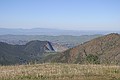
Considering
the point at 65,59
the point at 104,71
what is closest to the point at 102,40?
the point at 65,59

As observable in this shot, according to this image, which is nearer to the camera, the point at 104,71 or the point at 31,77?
the point at 31,77

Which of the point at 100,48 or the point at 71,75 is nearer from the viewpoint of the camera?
the point at 71,75

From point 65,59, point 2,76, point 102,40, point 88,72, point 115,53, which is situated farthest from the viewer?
point 102,40

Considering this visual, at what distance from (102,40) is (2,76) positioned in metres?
137

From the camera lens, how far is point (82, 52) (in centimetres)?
13988

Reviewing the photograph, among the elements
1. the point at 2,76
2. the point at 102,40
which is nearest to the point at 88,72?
the point at 2,76

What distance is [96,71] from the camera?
1966 centimetres

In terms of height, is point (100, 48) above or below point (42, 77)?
below

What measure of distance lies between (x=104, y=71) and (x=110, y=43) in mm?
121058

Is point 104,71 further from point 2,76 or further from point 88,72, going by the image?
point 2,76

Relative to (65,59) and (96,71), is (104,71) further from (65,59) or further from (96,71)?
(65,59)

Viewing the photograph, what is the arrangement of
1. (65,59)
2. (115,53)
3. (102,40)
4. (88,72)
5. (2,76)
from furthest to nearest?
(102,40)
(65,59)
(115,53)
(88,72)
(2,76)

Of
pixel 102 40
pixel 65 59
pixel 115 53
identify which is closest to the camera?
pixel 115 53

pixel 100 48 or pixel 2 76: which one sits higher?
pixel 2 76
